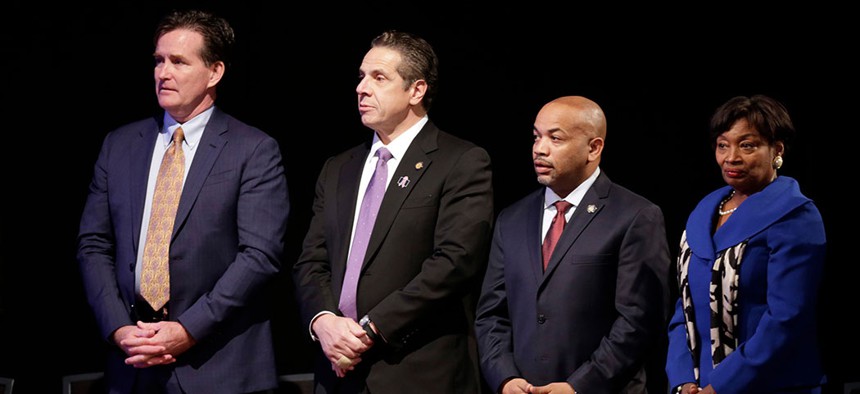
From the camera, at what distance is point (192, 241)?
390 centimetres

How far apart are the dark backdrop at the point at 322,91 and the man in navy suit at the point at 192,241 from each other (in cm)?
79

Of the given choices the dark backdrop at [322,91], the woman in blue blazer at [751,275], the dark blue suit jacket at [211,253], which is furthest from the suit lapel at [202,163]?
the woman in blue blazer at [751,275]

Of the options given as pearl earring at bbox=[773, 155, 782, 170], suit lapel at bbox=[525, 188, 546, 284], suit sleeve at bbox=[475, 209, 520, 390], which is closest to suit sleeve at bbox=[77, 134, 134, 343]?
suit sleeve at bbox=[475, 209, 520, 390]

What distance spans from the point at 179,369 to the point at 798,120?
2.53 m

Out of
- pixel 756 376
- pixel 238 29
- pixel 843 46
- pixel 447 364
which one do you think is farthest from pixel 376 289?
pixel 843 46

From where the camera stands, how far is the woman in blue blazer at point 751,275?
10.5ft

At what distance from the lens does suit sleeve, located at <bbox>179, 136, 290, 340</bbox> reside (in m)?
3.82

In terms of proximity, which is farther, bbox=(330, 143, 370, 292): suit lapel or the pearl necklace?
bbox=(330, 143, 370, 292): suit lapel

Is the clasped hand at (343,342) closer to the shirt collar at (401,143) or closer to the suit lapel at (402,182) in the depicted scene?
the suit lapel at (402,182)

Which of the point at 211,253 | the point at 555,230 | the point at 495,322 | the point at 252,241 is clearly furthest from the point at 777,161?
the point at 211,253

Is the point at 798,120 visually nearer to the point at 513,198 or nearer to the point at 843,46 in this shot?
the point at 843,46

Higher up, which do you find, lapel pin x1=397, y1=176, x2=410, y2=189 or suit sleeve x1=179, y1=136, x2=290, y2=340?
lapel pin x1=397, y1=176, x2=410, y2=189

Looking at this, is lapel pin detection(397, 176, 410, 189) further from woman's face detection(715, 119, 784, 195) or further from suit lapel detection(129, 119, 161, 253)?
woman's face detection(715, 119, 784, 195)

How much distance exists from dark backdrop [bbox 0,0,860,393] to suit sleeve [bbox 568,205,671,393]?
1.18 m
